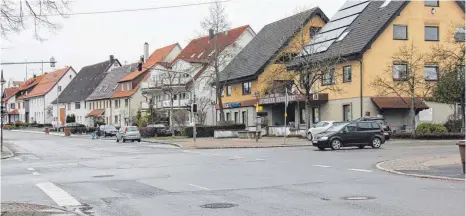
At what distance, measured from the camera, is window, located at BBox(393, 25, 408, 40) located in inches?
1906

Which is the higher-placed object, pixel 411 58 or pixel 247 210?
pixel 411 58

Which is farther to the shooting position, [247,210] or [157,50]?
[157,50]

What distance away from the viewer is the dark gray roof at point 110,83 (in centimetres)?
9862

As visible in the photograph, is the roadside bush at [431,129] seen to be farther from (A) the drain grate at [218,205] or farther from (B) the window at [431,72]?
(A) the drain grate at [218,205]

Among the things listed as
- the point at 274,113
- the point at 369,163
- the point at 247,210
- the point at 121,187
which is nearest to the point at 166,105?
the point at 274,113

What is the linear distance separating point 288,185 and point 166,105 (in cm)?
6312

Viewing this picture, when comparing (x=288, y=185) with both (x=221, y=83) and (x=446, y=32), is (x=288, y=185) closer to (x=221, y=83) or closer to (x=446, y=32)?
(x=446, y=32)

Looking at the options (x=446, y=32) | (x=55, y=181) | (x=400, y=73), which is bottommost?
(x=55, y=181)

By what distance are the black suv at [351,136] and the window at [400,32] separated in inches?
717

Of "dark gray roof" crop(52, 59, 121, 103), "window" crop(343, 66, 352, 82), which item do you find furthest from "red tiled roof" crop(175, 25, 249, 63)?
"dark gray roof" crop(52, 59, 121, 103)

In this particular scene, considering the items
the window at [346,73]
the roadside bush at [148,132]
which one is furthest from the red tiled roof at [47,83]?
the window at [346,73]

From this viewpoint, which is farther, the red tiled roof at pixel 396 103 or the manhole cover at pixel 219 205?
the red tiled roof at pixel 396 103

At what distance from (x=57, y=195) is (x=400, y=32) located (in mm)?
39411

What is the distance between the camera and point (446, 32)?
4947cm
